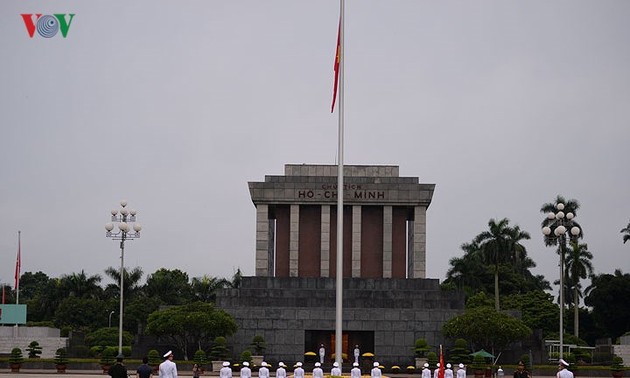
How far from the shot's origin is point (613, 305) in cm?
7125

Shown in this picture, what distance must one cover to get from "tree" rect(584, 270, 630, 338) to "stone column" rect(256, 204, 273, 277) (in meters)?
27.3

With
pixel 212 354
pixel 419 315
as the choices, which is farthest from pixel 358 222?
pixel 212 354

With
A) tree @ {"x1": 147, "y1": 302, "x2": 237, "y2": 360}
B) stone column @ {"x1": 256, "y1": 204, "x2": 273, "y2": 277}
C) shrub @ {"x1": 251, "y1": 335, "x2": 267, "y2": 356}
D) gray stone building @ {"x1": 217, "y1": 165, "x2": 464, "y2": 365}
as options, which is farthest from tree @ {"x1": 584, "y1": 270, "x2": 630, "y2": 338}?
tree @ {"x1": 147, "y1": 302, "x2": 237, "y2": 360}

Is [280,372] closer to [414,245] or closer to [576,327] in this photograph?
[414,245]

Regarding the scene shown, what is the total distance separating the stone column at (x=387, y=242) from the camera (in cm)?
5741

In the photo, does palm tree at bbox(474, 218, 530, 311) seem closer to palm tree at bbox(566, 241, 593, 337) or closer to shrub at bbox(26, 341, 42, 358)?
palm tree at bbox(566, 241, 593, 337)

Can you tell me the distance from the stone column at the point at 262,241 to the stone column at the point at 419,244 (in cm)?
844

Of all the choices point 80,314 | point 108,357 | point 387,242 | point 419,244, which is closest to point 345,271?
point 387,242

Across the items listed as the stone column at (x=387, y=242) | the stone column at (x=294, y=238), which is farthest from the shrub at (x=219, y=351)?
the stone column at (x=387, y=242)

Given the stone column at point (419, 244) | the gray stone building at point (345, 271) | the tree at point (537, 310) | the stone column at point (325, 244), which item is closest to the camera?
the gray stone building at point (345, 271)

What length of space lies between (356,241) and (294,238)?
11.8ft

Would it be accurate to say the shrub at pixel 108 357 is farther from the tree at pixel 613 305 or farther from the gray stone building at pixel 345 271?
the tree at pixel 613 305

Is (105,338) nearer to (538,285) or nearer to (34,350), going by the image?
(34,350)

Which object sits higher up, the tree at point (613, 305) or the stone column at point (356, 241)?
the stone column at point (356, 241)
